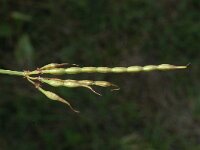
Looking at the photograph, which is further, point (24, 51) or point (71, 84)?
point (24, 51)

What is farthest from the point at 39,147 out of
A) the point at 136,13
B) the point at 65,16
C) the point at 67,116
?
the point at 136,13

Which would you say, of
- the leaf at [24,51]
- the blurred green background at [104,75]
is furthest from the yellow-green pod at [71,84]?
the leaf at [24,51]

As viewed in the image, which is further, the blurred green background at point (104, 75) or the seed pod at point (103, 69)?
the blurred green background at point (104, 75)

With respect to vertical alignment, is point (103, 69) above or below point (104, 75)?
below

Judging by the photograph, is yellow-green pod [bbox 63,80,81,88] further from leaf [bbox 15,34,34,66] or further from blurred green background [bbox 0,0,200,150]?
leaf [bbox 15,34,34,66]

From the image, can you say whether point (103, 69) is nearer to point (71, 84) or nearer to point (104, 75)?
point (71, 84)

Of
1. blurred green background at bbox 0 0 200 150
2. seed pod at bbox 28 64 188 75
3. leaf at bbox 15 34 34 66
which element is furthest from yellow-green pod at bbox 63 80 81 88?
leaf at bbox 15 34 34 66

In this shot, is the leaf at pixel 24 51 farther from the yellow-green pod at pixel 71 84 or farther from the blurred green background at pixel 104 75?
the yellow-green pod at pixel 71 84

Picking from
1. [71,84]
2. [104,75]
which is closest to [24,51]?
[104,75]
